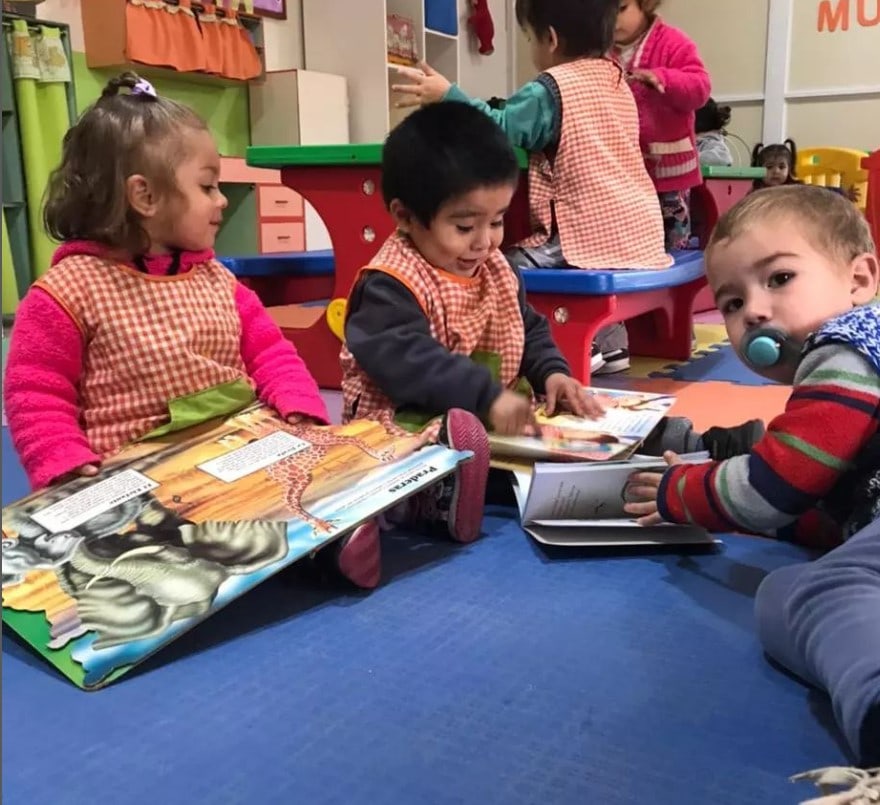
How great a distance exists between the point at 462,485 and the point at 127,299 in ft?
1.37

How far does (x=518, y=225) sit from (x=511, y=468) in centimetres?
93

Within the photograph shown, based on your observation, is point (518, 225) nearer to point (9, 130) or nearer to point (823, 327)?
point (823, 327)

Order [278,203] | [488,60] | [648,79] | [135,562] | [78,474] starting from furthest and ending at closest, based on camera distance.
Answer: [488,60] < [278,203] < [648,79] < [78,474] < [135,562]

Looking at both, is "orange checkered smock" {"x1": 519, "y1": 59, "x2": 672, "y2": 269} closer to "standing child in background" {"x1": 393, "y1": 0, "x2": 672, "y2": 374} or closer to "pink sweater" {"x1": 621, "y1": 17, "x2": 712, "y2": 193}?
"standing child in background" {"x1": 393, "y1": 0, "x2": 672, "y2": 374}

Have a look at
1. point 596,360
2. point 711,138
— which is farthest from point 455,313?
point 711,138

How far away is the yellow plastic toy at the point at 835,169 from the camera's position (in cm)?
389

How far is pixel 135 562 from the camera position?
0.79m

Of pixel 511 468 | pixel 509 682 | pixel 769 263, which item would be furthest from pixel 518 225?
pixel 509 682

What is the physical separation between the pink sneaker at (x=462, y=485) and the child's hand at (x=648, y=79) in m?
1.20

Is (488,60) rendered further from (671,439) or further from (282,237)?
(671,439)

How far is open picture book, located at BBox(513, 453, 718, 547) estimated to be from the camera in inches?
Answer: 37.8

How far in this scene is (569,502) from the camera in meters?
0.99

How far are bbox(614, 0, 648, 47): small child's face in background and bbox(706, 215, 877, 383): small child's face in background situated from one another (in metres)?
1.36

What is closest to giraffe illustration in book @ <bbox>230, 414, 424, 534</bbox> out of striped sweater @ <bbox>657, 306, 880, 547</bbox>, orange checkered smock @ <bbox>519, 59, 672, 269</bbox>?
striped sweater @ <bbox>657, 306, 880, 547</bbox>
